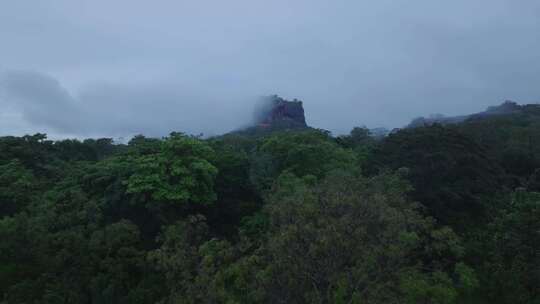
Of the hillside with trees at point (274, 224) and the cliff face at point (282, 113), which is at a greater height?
the cliff face at point (282, 113)

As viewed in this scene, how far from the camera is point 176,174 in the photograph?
18406 millimetres

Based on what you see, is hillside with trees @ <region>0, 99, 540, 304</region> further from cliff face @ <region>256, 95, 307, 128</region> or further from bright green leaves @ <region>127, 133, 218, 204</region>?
cliff face @ <region>256, 95, 307, 128</region>

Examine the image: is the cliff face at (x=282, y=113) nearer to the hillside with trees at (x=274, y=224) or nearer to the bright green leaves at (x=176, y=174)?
the hillside with trees at (x=274, y=224)

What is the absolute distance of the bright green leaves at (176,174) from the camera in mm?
17938

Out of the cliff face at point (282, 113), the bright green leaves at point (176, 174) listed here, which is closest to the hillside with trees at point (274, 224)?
the bright green leaves at point (176, 174)

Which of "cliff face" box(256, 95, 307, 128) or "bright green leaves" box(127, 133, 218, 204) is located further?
"cliff face" box(256, 95, 307, 128)

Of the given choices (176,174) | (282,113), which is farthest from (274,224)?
(282,113)

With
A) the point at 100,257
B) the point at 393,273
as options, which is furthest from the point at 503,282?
the point at 100,257

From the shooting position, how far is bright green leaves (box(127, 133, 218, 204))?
17.9m

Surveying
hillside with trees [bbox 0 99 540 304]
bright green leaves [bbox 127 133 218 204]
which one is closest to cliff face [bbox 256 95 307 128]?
hillside with trees [bbox 0 99 540 304]

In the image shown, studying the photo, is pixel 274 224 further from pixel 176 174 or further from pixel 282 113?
pixel 282 113

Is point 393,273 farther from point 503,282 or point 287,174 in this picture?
point 287,174

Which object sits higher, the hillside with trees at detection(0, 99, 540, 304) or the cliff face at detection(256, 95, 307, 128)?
the cliff face at detection(256, 95, 307, 128)

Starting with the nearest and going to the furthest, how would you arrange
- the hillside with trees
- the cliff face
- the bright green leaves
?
1. the hillside with trees
2. the bright green leaves
3. the cliff face
